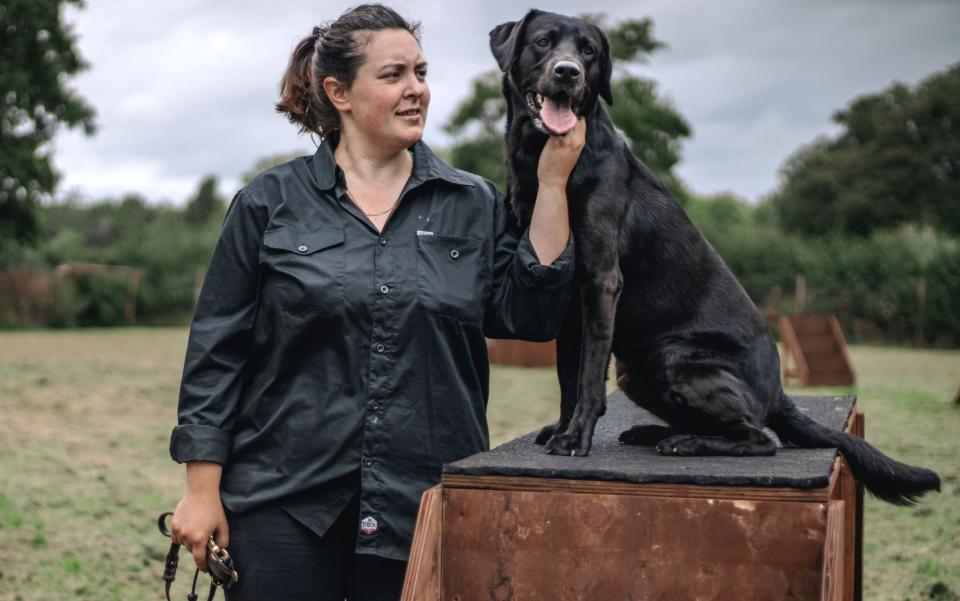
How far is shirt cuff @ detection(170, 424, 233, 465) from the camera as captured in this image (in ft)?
8.43

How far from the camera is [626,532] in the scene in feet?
7.64

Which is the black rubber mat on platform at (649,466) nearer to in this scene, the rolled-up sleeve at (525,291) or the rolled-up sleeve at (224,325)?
the rolled-up sleeve at (525,291)

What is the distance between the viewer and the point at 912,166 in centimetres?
4775

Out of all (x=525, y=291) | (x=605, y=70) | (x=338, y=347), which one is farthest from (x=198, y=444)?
(x=605, y=70)

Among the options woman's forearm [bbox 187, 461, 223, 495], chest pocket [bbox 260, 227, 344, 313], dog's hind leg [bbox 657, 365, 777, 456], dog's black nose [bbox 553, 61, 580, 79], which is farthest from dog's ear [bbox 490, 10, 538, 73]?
woman's forearm [bbox 187, 461, 223, 495]

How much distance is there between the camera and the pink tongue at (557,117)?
286cm

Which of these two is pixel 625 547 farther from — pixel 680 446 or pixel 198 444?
pixel 198 444

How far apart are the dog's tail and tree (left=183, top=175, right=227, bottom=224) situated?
69.4 metres

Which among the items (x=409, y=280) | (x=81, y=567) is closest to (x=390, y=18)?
(x=409, y=280)

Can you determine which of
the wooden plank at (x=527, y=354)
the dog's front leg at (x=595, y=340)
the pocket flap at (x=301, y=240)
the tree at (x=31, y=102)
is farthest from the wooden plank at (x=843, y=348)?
the tree at (x=31, y=102)

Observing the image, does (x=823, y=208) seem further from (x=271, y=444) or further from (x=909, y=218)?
(x=271, y=444)

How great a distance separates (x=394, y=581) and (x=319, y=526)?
0.25m

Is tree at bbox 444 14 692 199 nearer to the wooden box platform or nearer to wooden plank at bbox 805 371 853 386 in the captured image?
wooden plank at bbox 805 371 853 386

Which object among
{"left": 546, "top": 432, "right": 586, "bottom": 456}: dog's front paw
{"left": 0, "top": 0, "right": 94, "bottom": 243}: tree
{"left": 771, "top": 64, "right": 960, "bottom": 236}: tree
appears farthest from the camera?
{"left": 771, "top": 64, "right": 960, "bottom": 236}: tree
